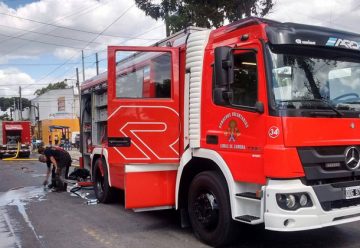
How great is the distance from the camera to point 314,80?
5.45 m

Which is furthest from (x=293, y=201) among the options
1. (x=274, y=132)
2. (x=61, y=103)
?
(x=61, y=103)

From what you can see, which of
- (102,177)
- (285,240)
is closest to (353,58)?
(285,240)

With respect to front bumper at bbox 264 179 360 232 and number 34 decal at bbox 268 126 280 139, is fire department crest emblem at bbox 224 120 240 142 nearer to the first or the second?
number 34 decal at bbox 268 126 280 139

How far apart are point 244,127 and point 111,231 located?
3.04 m

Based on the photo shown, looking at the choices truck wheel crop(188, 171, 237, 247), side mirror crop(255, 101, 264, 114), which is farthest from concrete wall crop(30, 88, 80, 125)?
side mirror crop(255, 101, 264, 114)

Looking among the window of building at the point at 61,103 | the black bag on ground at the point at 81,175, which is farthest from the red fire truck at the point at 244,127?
the window of building at the point at 61,103

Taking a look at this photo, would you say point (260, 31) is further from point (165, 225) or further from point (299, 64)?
point (165, 225)

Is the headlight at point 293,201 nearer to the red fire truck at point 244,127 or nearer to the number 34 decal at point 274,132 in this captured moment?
the red fire truck at point 244,127

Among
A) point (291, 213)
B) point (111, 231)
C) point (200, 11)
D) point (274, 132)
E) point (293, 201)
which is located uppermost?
point (200, 11)

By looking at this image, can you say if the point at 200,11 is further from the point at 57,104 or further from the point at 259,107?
the point at 57,104

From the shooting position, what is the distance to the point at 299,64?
5.37 meters

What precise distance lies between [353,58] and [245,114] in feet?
5.43

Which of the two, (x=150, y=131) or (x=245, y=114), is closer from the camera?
(x=245, y=114)

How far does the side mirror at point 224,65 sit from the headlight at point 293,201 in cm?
145
